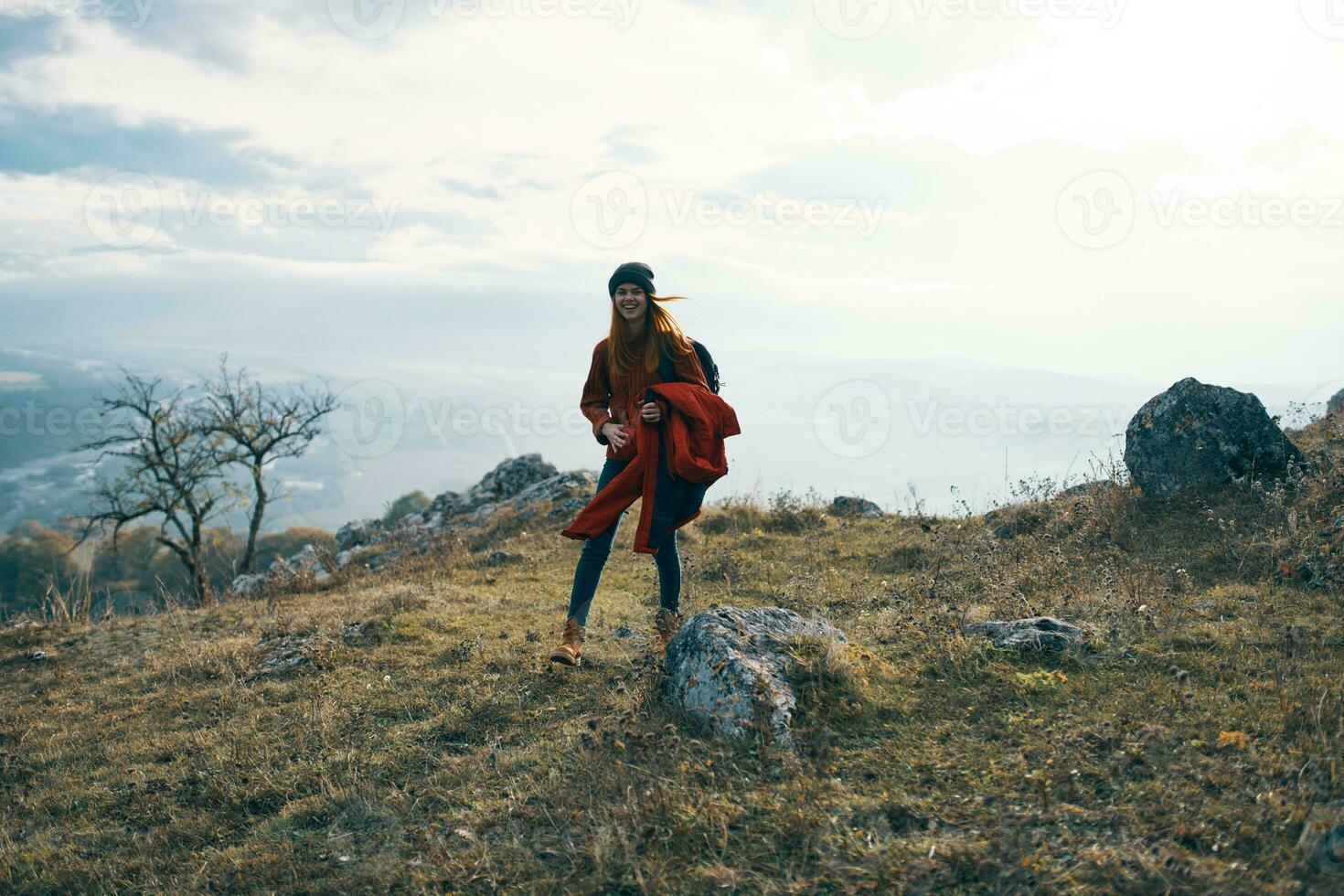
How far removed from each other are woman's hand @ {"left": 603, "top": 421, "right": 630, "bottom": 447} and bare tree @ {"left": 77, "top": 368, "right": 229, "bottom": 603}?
53.1 ft

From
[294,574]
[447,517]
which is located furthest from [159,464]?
[294,574]

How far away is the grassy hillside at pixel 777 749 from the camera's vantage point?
3043mm

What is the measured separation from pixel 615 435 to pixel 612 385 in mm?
437

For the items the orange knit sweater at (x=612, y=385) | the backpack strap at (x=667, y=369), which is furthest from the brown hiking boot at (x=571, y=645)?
the backpack strap at (x=667, y=369)

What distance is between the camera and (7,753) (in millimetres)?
5207

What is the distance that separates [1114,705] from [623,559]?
6.38 m

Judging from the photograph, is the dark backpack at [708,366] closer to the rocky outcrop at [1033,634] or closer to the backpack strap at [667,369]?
the backpack strap at [667,369]

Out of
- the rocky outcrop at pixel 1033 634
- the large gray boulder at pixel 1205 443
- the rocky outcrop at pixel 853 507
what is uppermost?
the large gray boulder at pixel 1205 443

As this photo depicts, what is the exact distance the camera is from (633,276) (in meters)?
5.34

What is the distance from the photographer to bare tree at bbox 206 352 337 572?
19.0m

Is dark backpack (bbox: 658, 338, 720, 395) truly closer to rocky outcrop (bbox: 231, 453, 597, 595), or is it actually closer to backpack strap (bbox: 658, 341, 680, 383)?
backpack strap (bbox: 658, 341, 680, 383)

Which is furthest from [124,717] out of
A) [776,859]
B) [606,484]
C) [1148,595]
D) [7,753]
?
[1148,595]

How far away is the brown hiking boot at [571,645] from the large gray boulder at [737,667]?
0.81 meters

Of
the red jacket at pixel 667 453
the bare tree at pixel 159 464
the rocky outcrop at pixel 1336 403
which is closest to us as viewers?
the red jacket at pixel 667 453
